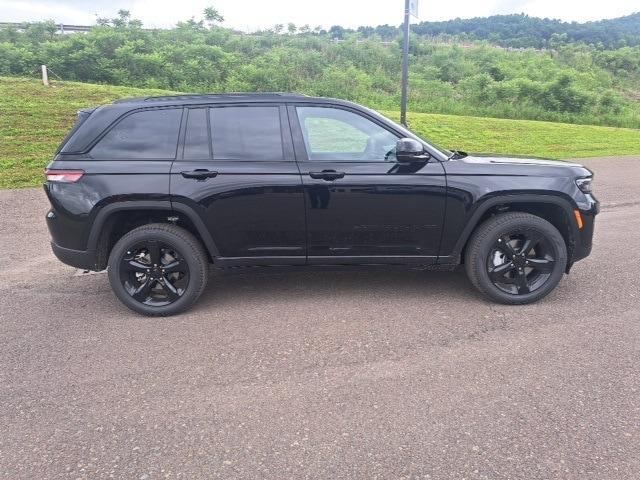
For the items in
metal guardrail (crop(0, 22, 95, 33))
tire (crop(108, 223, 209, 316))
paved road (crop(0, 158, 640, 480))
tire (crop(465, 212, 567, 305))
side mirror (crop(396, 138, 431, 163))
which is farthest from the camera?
metal guardrail (crop(0, 22, 95, 33))

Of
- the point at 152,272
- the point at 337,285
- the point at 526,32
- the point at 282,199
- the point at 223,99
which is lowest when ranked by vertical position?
the point at 337,285

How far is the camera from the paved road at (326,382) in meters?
2.57

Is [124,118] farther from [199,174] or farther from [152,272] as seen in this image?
[152,272]

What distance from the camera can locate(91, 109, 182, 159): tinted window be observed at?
4219 millimetres

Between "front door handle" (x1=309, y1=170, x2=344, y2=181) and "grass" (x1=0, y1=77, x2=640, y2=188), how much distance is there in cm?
749

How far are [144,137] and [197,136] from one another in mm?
424

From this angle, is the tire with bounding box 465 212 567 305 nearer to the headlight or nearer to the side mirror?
the headlight

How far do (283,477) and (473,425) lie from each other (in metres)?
1.06

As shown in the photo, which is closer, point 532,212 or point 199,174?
point 199,174

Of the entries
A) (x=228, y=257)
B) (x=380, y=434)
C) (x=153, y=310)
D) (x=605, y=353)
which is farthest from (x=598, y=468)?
(x=153, y=310)

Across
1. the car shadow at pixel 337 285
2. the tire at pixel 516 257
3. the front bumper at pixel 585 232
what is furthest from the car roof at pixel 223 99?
the front bumper at pixel 585 232

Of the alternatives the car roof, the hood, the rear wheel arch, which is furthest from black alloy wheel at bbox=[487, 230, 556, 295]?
the rear wheel arch

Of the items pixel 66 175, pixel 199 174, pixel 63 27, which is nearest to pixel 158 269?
pixel 199 174

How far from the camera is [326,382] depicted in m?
3.24
